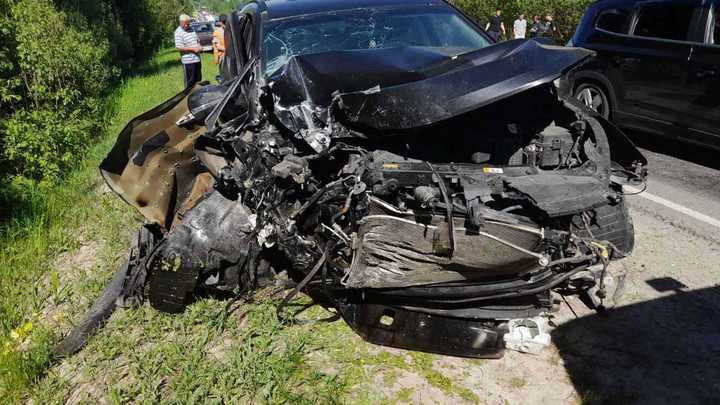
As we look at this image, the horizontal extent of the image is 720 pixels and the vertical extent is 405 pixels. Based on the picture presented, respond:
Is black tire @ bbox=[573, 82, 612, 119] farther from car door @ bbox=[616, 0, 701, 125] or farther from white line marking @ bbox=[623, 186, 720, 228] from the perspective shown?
white line marking @ bbox=[623, 186, 720, 228]

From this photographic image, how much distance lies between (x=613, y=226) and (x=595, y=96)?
3.41m

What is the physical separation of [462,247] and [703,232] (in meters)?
2.58

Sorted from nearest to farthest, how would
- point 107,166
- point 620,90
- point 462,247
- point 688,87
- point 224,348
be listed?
point 462,247 → point 224,348 → point 107,166 → point 688,87 → point 620,90

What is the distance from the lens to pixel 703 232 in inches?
146

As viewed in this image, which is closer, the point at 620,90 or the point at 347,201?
the point at 347,201

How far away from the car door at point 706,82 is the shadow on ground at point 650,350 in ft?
8.05

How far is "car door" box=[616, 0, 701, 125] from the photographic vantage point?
5020mm

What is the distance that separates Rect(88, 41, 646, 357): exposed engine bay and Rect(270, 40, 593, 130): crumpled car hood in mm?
10

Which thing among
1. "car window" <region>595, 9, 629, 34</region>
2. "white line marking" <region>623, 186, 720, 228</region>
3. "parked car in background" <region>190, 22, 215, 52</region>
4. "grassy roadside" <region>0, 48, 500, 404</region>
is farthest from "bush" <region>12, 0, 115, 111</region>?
"parked car in background" <region>190, 22, 215, 52</region>

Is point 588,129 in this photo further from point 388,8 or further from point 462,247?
point 388,8

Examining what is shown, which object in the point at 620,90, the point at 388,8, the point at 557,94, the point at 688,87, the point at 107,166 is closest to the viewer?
the point at 557,94

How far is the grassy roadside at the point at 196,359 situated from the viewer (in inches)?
97.1

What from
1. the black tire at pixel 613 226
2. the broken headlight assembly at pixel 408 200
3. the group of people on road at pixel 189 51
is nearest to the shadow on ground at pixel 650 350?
the broken headlight assembly at pixel 408 200

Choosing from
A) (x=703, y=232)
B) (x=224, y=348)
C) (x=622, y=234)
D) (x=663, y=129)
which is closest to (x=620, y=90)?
(x=663, y=129)
